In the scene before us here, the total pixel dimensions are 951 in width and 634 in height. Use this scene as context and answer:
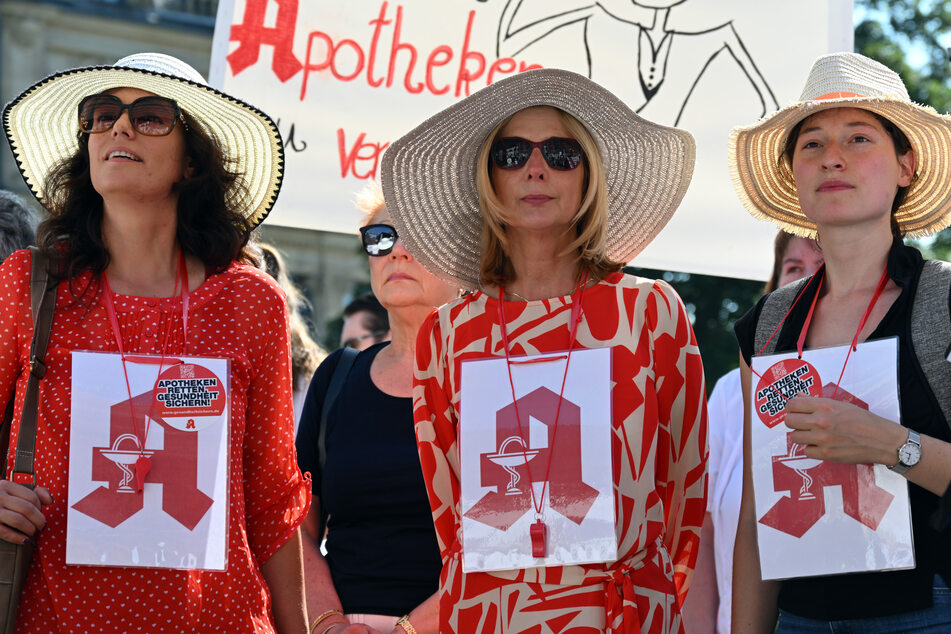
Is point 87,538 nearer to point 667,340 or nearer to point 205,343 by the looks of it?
point 205,343

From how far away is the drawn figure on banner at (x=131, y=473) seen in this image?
297 centimetres

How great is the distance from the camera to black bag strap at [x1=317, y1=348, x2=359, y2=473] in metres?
3.95

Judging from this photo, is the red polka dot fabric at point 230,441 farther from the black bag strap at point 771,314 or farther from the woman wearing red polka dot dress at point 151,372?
the black bag strap at point 771,314

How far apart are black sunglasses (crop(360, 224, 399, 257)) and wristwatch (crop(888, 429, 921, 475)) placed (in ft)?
6.50

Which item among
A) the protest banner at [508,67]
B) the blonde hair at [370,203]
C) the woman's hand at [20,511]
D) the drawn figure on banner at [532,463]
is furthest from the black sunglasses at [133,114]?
the protest banner at [508,67]

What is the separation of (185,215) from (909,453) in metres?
1.98

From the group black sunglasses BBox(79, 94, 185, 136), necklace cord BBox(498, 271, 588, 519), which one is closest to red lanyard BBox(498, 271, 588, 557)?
necklace cord BBox(498, 271, 588, 519)

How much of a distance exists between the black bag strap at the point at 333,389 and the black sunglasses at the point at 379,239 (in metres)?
0.36

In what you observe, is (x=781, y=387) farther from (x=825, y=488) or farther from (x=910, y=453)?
(x=910, y=453)

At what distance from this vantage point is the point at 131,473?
300cm

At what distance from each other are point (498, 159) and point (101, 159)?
104 cm

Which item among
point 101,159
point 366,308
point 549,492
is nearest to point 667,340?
point 549,492

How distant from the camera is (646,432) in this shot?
301cm

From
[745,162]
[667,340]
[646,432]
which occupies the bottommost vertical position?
[646,432]
